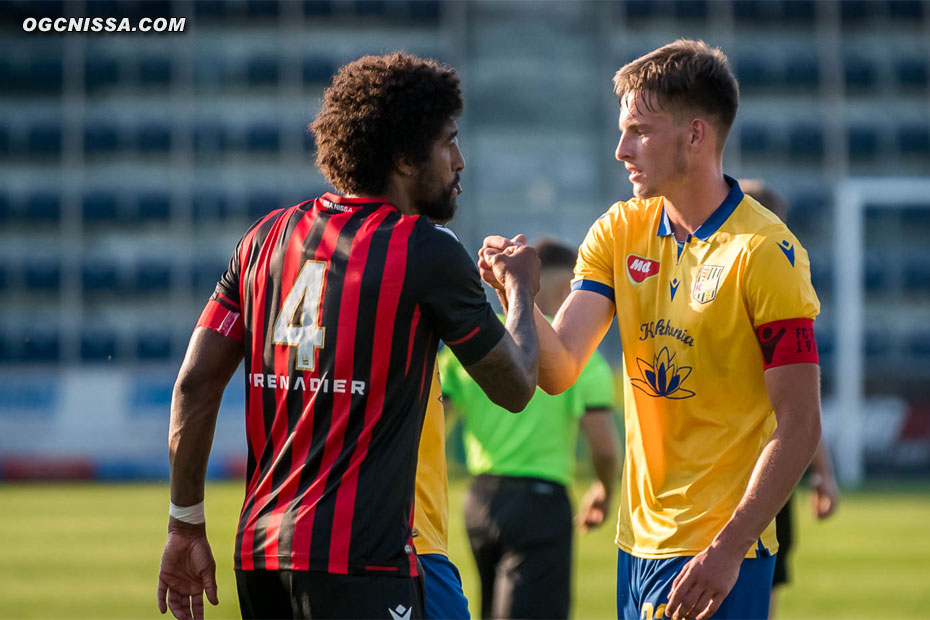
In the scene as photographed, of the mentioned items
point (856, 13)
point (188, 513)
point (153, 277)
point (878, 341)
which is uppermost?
point (856, 13)

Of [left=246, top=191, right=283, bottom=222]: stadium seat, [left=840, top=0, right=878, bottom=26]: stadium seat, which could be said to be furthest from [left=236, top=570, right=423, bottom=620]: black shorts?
[left=840, top=0, right=878, bottom=26]: stadium seat

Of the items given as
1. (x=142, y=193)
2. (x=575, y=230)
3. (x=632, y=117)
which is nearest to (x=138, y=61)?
(x=142, y=193)

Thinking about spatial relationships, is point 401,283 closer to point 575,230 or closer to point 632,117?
point 632,117

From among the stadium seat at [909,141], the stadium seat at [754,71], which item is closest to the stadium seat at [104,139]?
the stadium seat at [754,71]

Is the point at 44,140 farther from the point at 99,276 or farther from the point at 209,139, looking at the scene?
the point at 209,139

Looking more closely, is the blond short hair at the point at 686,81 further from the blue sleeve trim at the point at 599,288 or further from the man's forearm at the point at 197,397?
the man's forearm at the point at 197,397

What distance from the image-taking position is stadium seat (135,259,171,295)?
112 feet

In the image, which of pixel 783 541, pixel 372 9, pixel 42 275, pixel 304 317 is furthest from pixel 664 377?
pixel 372 9

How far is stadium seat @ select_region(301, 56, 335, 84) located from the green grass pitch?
19311 millimetres

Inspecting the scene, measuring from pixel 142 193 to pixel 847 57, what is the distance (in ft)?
73.7

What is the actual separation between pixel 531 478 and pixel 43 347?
30004mm

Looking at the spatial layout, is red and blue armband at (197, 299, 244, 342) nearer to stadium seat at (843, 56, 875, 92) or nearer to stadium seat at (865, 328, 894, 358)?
stadium seat at (865, 328, 894, 358)

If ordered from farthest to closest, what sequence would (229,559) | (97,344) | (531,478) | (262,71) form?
1. (262,71)
2. (97,344)
3. (229,559)
4. (531,478)

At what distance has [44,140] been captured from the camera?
3491 cm
